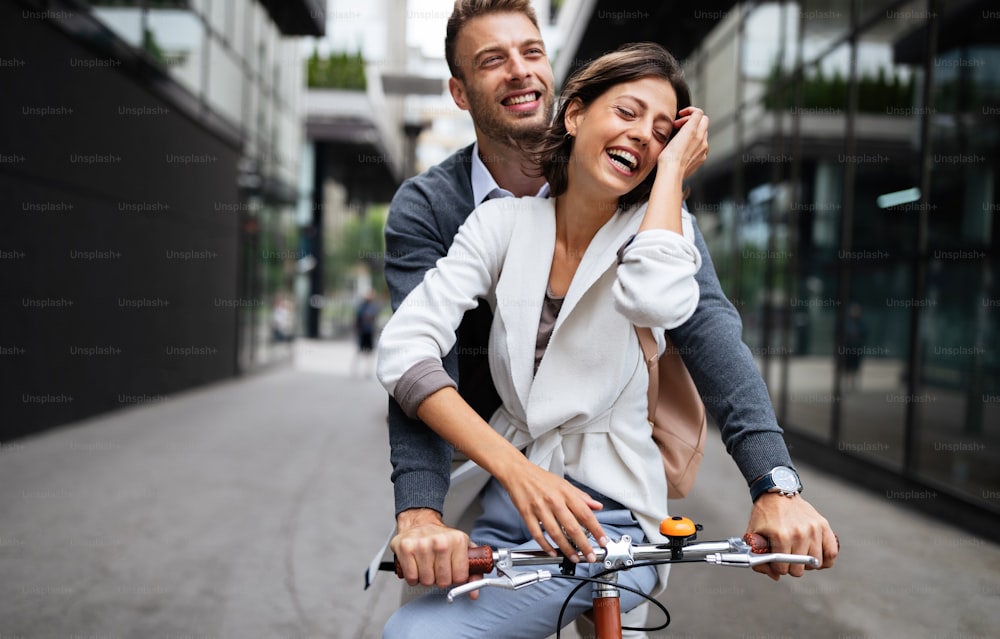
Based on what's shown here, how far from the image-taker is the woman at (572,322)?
5.04 feet

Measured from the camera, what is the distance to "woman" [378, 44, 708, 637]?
5.04 feet

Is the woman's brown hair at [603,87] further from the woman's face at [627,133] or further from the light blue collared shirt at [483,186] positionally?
the light blue collared shirt at [483,186]

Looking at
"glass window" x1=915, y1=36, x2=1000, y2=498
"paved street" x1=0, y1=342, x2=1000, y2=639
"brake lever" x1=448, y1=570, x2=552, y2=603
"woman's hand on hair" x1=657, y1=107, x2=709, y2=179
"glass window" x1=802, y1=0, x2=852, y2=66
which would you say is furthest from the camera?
"glass window" x1=802, y1=0, x2=852, y2=66

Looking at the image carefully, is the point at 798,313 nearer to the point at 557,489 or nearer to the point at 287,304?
the point at 557,489

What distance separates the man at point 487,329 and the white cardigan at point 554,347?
133mm

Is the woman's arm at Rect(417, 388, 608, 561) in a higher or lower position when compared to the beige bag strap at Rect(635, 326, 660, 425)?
lower

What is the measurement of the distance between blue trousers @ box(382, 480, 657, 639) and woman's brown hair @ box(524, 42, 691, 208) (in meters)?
0.69

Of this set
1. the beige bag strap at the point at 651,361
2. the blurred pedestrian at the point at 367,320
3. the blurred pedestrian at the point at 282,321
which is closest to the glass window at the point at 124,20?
the blurred pedestrian at the point at 367,320

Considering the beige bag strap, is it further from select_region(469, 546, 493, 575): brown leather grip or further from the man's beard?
the man's beard

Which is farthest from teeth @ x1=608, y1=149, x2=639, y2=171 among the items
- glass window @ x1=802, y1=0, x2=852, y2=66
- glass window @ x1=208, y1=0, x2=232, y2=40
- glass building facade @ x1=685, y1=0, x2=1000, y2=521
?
glass window @ x1=208, y1=0, x2=232, y2=40

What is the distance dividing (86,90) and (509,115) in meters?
9.24

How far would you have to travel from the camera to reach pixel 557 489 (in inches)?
59.1

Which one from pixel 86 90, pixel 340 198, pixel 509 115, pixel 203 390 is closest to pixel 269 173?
pixel 203 390

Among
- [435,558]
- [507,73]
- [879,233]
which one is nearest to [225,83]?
[879,233]
